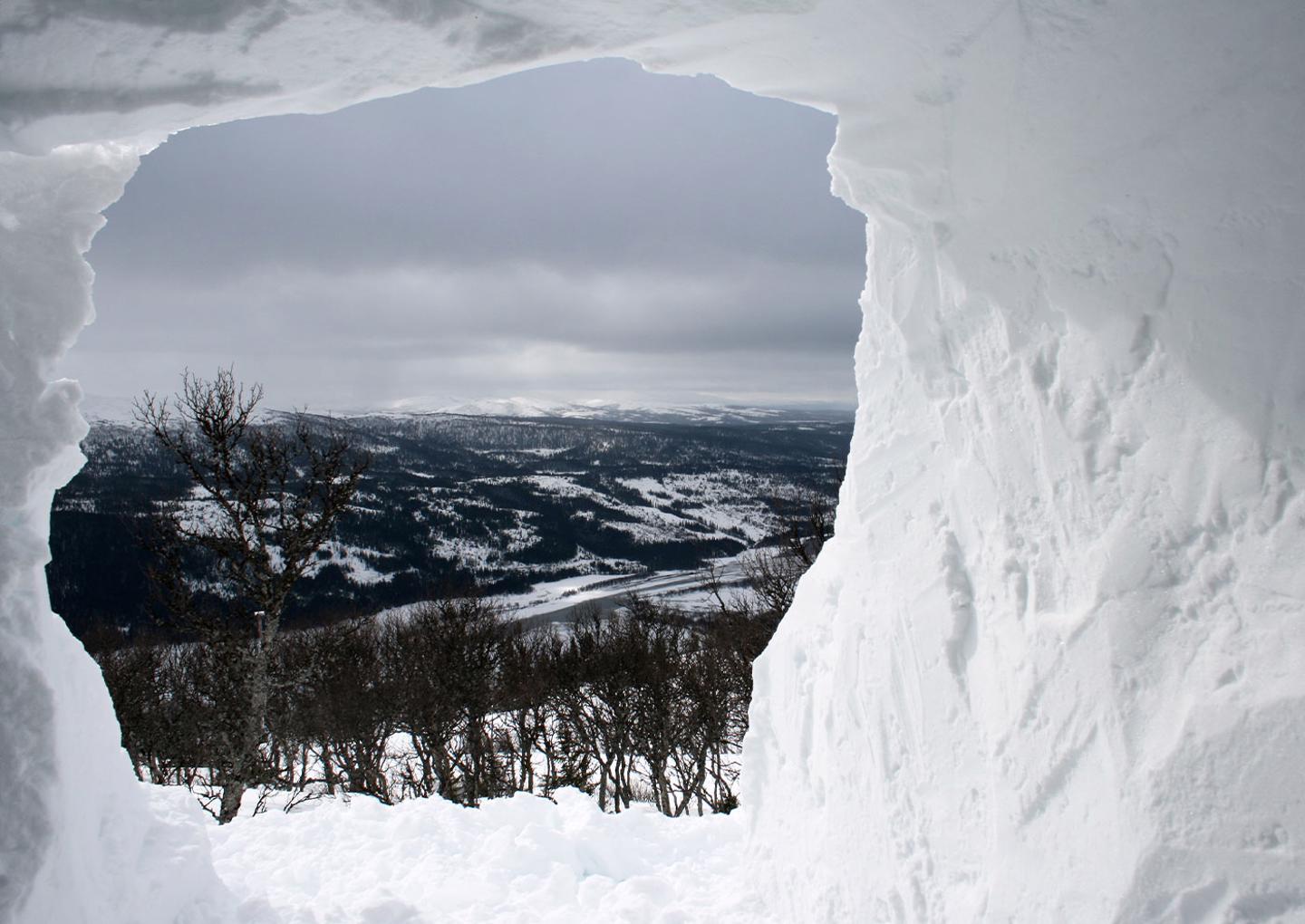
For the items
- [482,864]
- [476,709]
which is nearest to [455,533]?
[476,709]

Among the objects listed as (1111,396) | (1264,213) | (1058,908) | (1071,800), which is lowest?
(1058,908)

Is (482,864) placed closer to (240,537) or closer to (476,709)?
(240,537)

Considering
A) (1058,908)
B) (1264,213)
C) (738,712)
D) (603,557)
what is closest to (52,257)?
(1264,213)

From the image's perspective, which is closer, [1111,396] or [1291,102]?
[1291,102]

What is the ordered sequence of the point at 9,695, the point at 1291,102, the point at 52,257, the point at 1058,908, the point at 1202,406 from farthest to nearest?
the point at 52,257 → the point at 9,695 → the point at 1058,908 → the point at 1202,406 → the point at 1291,102

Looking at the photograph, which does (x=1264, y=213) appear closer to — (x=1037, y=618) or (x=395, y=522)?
(x=1037, y=618)
